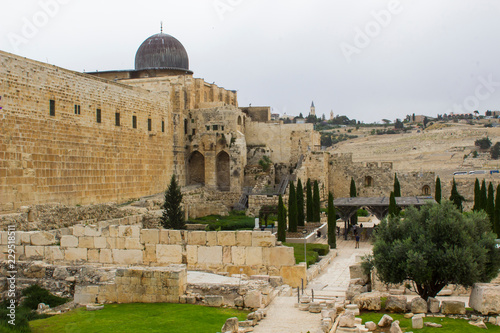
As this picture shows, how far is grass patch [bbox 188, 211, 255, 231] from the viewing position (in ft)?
80.7

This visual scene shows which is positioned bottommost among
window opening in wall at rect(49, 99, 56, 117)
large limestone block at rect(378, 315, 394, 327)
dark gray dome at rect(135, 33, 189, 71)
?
large limestone block at rect(378, 315, 394, 327)

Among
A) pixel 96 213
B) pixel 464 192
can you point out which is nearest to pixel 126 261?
pixel 96 213

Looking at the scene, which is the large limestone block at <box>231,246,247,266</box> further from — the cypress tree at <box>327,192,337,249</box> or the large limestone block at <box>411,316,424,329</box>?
the cypress tree at <box>327,192,337,249</box>

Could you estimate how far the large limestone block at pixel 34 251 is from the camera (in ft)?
39.4

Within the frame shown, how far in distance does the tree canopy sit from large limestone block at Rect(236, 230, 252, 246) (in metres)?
2.45

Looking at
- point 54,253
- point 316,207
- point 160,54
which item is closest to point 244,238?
point 54,253

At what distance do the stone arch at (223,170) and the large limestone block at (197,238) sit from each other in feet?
75.2

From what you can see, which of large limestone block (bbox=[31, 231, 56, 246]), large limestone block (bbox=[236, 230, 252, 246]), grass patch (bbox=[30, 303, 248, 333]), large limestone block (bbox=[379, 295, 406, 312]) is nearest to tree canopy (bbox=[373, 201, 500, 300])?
large limestone block (bbox=[379, 295, 406, 312])

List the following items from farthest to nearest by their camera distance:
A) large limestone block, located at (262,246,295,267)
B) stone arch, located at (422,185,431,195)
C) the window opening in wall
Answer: stone arch, located at (422,185,431,195)
the window opening in wall
large limestone block, located at (262,246,295,267)

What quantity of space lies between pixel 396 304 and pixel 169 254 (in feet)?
15.4

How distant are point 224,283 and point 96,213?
12.1m

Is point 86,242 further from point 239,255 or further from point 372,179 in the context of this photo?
point 372,179

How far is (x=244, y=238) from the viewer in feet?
36.7

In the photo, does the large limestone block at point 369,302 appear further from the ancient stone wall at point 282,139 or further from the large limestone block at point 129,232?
the ancient stone wall at point 282,139
